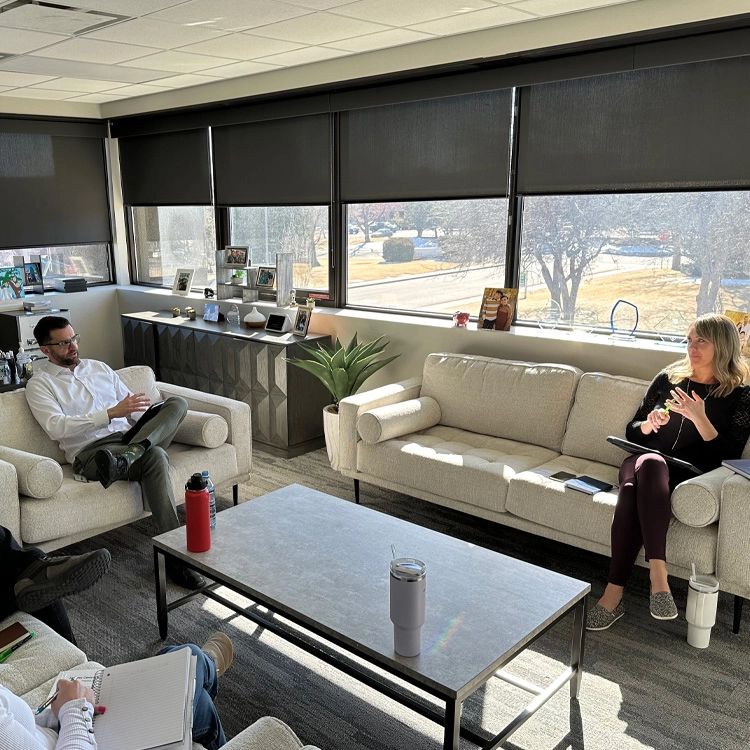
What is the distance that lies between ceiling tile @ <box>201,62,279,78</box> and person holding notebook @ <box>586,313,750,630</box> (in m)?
3.11

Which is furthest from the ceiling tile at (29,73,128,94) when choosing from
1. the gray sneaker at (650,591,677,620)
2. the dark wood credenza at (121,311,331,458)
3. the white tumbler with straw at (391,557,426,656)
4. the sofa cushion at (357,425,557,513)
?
the gray sneaker at (650,591,677,620)

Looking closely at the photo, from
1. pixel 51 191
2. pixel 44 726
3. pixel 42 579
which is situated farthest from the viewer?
pixel 51 191

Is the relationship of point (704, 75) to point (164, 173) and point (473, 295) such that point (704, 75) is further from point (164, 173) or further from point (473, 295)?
point (164, 173)

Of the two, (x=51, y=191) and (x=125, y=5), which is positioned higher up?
(x=125, y=5)

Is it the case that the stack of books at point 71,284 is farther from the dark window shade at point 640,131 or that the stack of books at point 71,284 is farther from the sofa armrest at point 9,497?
the dark window shade at point 640,131

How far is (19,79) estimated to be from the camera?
196 inches

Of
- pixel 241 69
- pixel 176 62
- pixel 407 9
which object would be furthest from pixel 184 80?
pixel 407 9

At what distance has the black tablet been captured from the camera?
9.66ft

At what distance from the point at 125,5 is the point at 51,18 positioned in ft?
1.46

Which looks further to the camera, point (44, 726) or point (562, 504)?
point (562, 504)

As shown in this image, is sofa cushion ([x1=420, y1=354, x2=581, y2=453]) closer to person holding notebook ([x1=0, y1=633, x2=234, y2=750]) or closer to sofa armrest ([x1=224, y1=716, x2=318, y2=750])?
person holding notebook ([x1=0, y1=633, x2=234, y2=750])

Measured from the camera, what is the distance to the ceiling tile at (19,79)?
4773 millimetres

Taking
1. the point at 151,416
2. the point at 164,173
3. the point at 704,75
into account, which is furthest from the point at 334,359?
the point at 164,173

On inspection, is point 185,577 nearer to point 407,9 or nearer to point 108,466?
point 108,466
